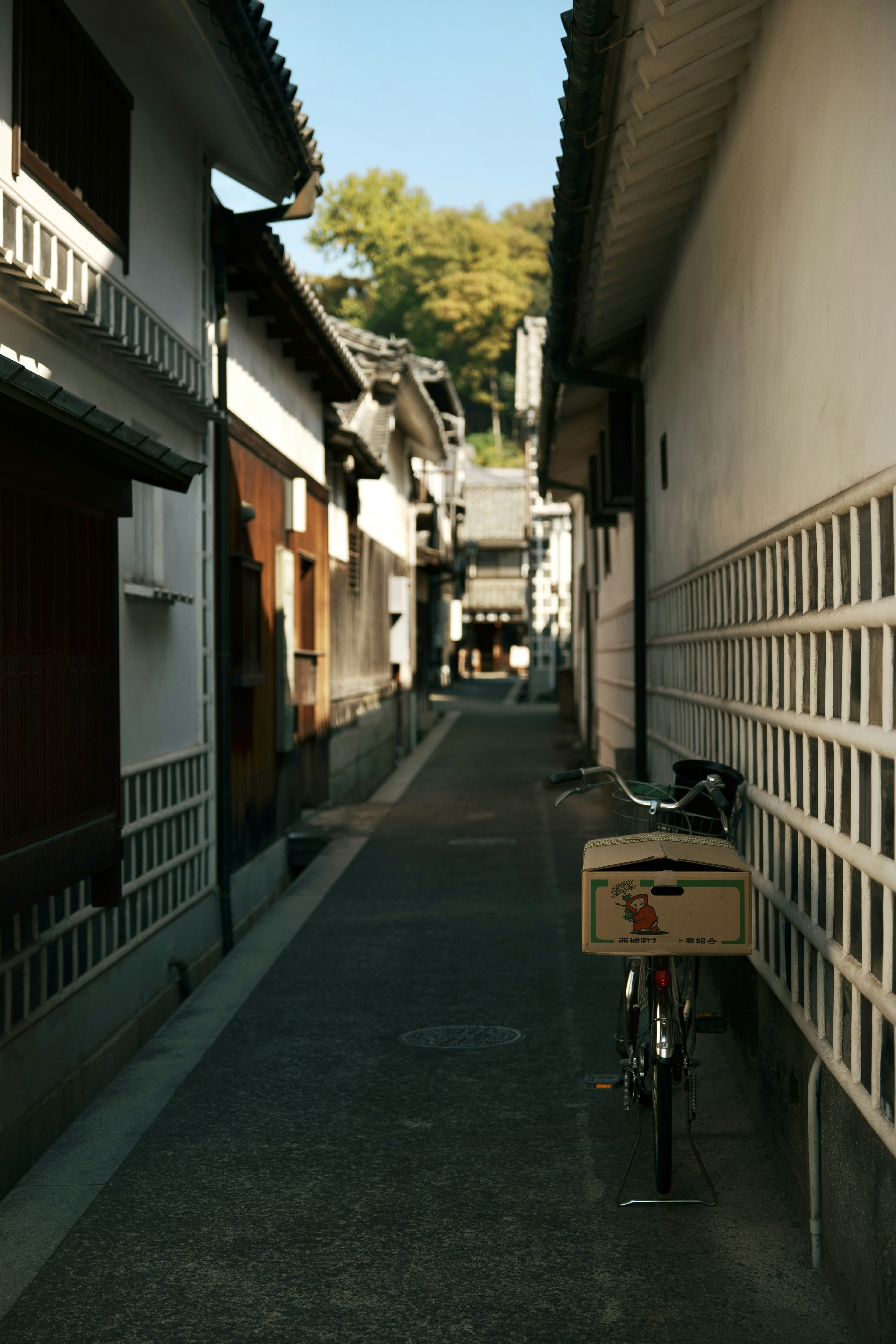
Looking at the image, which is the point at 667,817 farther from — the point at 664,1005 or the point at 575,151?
the point at 575,151

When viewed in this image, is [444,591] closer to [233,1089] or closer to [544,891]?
[544,891]

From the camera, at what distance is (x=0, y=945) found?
506 cm

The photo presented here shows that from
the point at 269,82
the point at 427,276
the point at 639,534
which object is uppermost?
the point at 427,276

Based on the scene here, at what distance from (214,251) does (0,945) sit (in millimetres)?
5832

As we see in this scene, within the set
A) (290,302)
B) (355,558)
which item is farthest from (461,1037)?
(355,558)

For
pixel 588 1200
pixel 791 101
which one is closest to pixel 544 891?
pixel 588 1200

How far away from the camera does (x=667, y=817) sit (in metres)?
5.76

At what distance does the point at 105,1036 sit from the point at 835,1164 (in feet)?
13.1

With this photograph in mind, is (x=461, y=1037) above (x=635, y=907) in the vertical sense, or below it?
below

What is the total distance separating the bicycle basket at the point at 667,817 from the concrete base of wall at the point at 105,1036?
2683mm

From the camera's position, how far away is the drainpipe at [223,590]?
366 inches

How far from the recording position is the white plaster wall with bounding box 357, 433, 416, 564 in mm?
19734

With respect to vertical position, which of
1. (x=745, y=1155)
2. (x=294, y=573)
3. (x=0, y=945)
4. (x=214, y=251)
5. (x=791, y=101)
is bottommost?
(x=745, y=1155)

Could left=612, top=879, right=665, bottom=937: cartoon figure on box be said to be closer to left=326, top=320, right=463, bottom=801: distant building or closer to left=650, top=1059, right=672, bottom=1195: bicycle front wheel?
left=650, top=1059, right=672, bottom=1195: bicycle front wheel
